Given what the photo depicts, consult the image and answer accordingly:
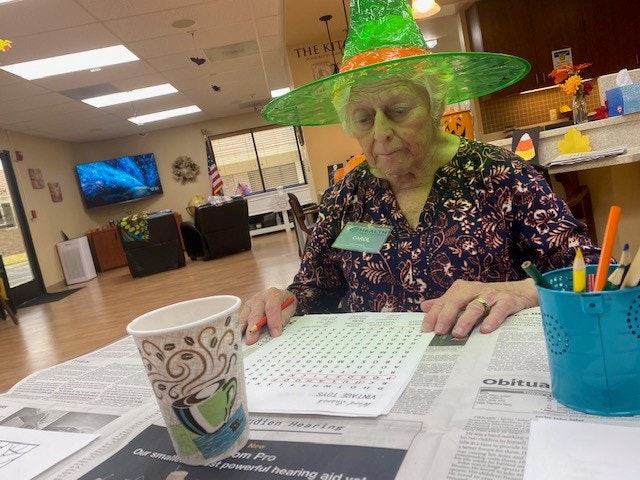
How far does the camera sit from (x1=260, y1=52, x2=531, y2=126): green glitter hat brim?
90cm

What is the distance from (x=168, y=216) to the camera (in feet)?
23.1

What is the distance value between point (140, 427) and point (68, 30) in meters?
4.55

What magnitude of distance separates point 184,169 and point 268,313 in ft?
31.8

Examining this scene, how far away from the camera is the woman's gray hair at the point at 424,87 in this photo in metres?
0.97

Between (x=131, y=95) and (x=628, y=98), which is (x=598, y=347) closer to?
(x=628, y=98)

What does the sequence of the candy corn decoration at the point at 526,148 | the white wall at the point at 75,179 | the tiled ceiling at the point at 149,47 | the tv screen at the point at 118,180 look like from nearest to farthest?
1. the candy corn decoration at the point at 526,148
2. the tiled ceiling at the point at 149,47
3. the white wall at the point at 75,179
4. the tv screen at the point at 118,180

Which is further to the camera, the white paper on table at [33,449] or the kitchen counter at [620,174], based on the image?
the kitchen counter at [620,174]

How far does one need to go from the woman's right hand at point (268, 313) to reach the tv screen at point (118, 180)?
962cm

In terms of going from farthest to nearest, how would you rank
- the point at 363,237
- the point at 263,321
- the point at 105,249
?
1. the point at 105,249
2. the point at 363,237
3. the point at 263,321

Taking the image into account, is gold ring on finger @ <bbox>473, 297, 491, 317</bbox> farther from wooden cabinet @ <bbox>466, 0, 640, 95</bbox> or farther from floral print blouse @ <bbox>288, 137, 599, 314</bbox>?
wooden cabinet @ <bbox>466, 0, 640, 95</bbox>

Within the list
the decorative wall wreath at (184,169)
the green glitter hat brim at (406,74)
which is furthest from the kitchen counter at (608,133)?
the decorative wall wreath at (184,169)

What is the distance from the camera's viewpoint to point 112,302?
525 centimetres

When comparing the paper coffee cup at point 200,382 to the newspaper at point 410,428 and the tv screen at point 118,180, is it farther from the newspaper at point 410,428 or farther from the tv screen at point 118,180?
the tv screen at point 118,180

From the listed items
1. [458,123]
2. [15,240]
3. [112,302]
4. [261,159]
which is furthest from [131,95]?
[458,123]
